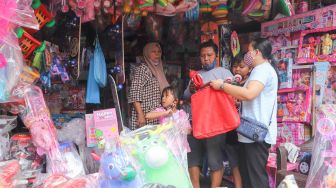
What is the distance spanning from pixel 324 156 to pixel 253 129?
0.57m

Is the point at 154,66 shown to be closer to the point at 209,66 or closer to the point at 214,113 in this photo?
the point at 209,66

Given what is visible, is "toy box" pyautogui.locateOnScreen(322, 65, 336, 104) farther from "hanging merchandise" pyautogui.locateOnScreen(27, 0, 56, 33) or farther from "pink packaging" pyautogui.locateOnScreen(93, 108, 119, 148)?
"hanging merchandise" pyautogui.locateOnScreen(27, 0, 56, 33)

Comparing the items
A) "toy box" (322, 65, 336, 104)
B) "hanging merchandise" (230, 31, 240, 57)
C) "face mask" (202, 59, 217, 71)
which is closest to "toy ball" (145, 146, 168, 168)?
"face mask" (202, 59, 217, 71)

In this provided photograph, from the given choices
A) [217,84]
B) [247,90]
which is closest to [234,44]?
[217,84]

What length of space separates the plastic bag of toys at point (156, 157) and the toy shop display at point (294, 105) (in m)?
2.16

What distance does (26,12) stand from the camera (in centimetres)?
266

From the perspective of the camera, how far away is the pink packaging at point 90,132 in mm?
3492

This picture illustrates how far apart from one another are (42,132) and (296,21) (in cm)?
298

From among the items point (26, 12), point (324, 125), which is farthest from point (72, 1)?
point (324, 125)

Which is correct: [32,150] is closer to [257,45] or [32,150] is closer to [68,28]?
[68,28]

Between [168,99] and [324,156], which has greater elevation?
[168,99]

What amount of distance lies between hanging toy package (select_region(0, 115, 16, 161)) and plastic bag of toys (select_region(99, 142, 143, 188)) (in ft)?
3.44

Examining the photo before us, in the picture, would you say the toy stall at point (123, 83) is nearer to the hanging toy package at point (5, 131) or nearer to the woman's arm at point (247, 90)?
the hanging toy package at point (5, 131)

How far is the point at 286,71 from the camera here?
4.21m
